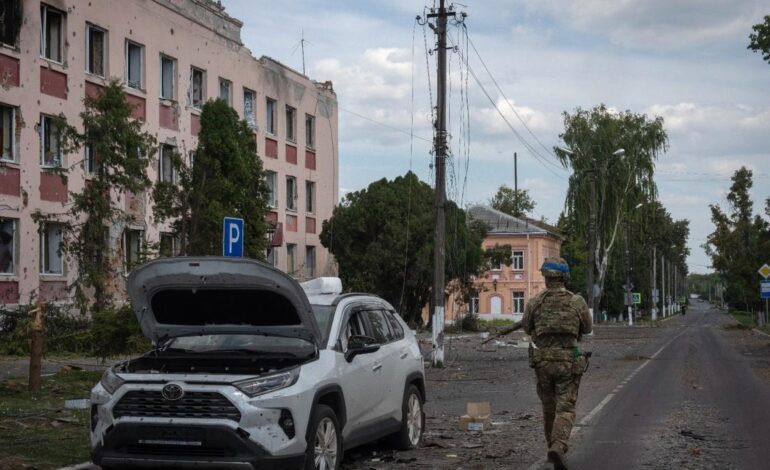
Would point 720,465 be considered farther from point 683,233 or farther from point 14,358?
point 683,233

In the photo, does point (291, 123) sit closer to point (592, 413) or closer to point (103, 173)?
point (103, 173)

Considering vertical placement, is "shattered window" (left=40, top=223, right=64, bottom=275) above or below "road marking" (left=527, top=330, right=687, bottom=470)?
above

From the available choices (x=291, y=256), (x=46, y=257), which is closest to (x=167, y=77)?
(x=46, y=257)

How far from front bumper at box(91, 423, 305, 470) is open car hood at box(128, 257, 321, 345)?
1372 mm

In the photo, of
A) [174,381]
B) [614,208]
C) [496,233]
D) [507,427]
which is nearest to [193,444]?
[174,381]

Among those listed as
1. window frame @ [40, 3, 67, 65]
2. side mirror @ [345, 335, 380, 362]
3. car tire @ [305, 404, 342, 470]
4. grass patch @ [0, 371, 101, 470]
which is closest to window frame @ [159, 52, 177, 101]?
window frame @ [40, 3, 67, 65]

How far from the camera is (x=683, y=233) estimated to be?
431ft

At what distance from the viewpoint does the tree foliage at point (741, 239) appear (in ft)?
221

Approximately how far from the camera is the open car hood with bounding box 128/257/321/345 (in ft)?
28.7

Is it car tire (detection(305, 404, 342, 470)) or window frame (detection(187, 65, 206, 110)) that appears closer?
car tire (detection(305, 404, 342, 470))

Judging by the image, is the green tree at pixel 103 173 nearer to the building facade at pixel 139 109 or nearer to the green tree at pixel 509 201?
the building facade at pixel 139 109

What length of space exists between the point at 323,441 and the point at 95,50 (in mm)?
25035

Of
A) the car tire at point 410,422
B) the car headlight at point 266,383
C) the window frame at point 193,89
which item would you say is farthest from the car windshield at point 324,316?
the window frame at point 193,89

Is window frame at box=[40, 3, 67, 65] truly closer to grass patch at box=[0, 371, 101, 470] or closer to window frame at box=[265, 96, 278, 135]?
window frame at box=[265, 96, 278, 135]
